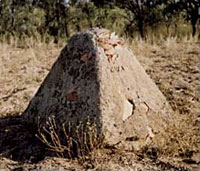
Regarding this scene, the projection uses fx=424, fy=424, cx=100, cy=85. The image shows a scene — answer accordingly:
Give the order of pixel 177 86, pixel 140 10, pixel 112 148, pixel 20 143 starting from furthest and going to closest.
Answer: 1. pixel 140 10
2. pixel 177 86
3. pixel 20 143
4. pixel 112 148

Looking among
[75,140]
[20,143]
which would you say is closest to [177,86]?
[75,140]

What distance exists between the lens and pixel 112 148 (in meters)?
4.16

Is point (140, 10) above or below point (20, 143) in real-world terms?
above

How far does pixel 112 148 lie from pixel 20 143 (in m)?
1.07

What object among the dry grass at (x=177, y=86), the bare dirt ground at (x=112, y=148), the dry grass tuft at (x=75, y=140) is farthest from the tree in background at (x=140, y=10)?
the dry grass tuft at (x=75, y=140)

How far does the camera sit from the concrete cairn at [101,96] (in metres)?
4.21

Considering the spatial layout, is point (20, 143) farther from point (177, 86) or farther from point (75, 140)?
point (177, 86)

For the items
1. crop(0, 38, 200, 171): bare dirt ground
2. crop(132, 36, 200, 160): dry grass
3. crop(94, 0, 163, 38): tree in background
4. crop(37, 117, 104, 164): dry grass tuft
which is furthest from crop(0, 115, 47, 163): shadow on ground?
crop(94, 0, 163, 38): tree in background

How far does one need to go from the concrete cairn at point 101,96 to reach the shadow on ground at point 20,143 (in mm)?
164

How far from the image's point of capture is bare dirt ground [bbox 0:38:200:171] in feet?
13.1

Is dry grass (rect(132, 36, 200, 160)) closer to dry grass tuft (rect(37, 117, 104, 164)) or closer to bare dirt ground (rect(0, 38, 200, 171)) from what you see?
bare dirt ground (rect(0, 38, 200, 171))

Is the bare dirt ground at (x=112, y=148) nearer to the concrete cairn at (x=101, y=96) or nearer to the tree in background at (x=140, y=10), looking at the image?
the concrete cairn at (x=101, y=96)

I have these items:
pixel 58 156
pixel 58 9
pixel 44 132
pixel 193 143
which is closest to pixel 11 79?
pixel 44 132

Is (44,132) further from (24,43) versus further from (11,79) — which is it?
(24,43)
